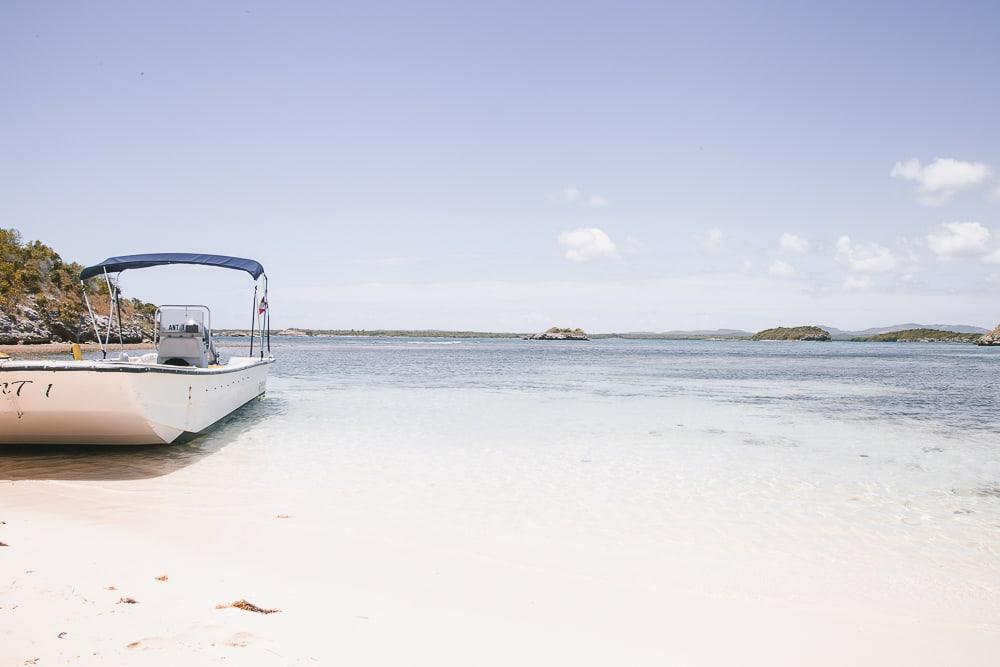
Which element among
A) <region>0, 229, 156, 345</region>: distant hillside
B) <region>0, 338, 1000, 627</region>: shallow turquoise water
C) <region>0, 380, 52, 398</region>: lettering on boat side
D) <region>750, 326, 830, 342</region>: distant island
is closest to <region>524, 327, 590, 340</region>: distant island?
<region>750, 326, 830, 342</region>: distant island

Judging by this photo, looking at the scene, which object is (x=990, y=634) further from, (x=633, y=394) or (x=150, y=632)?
(x=633, y=394)

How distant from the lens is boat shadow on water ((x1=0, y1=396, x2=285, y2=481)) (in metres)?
8.39

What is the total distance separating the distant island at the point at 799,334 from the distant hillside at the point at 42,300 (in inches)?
Answer: 6022

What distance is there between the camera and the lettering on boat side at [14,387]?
8203mm

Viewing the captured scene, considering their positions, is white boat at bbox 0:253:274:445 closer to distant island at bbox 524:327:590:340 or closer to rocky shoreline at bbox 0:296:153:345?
rocky shoreline at bbox 0:296:153:345

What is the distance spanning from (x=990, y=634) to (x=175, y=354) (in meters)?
12.0

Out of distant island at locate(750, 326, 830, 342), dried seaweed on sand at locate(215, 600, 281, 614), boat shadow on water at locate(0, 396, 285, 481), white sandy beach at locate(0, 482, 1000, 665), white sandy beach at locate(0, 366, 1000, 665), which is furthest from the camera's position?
distant island at locate(750, 326, 830, 342)

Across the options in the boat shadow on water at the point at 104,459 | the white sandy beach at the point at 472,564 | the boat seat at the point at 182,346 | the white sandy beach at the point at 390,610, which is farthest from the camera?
the boat seat at the point at 182,346

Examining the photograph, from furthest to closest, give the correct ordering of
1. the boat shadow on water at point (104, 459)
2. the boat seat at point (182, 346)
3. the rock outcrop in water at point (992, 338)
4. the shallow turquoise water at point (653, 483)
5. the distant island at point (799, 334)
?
the distant island at point (799, 334)
the rock outcrop in water at point (992, 338)
the boat seat at point (182, 346)
the boat shadow on water at point (104, 459)
the shallow turquoise water at point (653, 483)

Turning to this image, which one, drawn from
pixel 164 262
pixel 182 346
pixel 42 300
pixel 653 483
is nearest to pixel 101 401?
pixel 182 346

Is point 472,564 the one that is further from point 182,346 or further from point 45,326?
point 45,326

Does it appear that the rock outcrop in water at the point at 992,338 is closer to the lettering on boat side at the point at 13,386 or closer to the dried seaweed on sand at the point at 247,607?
the dried seaweed on sand at the point at 247,607

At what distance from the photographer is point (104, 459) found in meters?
9.37

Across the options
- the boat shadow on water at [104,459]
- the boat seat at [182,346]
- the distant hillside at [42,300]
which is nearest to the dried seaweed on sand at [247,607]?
the boat shadow on water at [104,459]
